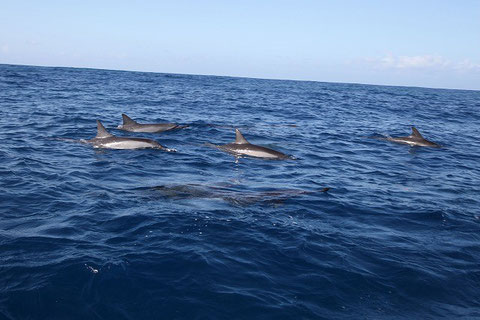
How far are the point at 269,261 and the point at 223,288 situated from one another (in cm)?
125

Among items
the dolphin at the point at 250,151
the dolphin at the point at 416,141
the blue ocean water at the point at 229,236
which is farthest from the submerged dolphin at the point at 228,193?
the dolphin at the point at 416,141

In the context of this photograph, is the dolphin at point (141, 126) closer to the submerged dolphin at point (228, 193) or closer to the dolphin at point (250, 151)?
the dolphin at point (250, 151)

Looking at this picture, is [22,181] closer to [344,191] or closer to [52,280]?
[52,280]

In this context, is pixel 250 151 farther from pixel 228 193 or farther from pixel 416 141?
pixel 416 141

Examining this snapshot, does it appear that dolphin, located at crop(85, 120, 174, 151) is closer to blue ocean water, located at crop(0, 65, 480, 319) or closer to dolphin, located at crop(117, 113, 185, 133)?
blue ocean water, located at crop(0, 65, 480, 319)

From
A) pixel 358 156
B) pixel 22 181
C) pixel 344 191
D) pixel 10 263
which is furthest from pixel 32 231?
pixel 358 156

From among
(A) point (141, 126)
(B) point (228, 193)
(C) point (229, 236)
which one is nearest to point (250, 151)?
(B) point (228, 193)

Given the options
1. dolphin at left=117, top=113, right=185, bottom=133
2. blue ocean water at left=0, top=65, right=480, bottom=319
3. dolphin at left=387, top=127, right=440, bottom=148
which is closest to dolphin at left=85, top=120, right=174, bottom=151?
blue ocean water at left=0, top=65, right=480, bottom=319

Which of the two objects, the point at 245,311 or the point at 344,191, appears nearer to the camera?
the point at 245,311

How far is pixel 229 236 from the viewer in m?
8.06

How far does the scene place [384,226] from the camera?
30.4ft

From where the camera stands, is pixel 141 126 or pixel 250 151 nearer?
pixel 250 151

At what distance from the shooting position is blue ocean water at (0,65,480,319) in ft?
19.2

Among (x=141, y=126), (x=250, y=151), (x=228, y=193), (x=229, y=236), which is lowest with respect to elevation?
(x=229, y=236)
